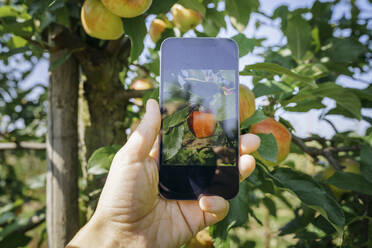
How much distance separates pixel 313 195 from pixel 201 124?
0.92ft

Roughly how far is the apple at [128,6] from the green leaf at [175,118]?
253 mm

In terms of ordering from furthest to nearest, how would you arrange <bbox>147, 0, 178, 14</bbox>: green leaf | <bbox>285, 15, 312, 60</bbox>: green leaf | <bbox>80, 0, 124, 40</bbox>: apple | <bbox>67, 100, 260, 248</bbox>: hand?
<bbox>285, 15, 312, 60</bbox>: green leaf
<bbox>80, 0, 124, 40</bbox>: apple
<bbox>147, 0, 178, 14</bbox>: green leaf
<bbox>67, 100, 260, 248</bbox>: hand

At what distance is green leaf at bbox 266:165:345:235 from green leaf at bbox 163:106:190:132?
21cm

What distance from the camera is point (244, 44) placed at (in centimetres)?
64

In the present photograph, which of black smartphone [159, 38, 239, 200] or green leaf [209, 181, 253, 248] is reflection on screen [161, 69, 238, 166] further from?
green leaf [209, 181, 253, 248]

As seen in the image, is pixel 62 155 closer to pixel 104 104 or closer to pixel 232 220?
pixel 104 104

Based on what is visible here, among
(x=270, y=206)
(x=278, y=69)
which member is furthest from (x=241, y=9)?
(x=270, y=206)

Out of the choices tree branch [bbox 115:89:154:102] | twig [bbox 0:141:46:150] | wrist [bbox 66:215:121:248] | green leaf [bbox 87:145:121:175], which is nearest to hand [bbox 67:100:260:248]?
wrist [bbox 66:215:121:248]

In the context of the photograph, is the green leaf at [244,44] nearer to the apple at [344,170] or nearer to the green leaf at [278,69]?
the green leaf at [278,69]

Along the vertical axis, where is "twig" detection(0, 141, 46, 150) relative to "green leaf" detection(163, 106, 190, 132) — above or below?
below

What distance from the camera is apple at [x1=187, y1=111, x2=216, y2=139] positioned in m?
0.58

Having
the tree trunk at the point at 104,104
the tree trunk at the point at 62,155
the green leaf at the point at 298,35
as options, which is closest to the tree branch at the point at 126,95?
the tree trunk at the point at 104,104

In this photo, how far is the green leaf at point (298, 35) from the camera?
1016 mm

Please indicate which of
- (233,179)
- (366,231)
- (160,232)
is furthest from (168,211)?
(366,231)
